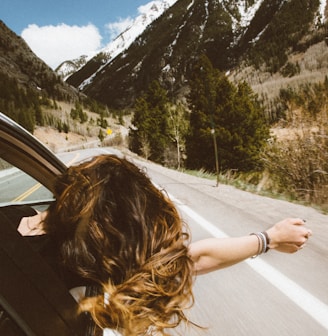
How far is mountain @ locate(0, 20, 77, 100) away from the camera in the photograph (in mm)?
115188

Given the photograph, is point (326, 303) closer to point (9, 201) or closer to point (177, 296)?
point (177, 296)

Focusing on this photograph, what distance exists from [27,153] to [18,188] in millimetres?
612

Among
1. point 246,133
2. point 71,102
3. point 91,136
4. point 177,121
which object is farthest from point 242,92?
point 71,102

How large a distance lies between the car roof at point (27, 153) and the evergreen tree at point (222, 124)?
25.5 metres

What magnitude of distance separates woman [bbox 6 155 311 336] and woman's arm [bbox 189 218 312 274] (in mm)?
130

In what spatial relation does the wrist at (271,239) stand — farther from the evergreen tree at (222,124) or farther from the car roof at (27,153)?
the evergreen tree at (222,124)

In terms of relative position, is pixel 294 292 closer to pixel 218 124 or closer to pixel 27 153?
pixel 27 153

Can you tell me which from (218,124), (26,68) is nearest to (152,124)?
(218,124)

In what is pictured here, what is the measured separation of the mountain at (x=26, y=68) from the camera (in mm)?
115188

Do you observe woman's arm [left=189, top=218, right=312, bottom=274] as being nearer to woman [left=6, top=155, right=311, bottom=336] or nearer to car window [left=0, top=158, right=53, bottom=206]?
woman [left=6, top=155, right=311, bottom=336]

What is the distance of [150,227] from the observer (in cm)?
123

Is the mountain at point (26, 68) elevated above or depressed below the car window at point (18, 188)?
above

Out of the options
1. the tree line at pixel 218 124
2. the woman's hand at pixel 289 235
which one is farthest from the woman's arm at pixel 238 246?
the tree line at pixel 218 124

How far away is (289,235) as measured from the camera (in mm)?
1601
